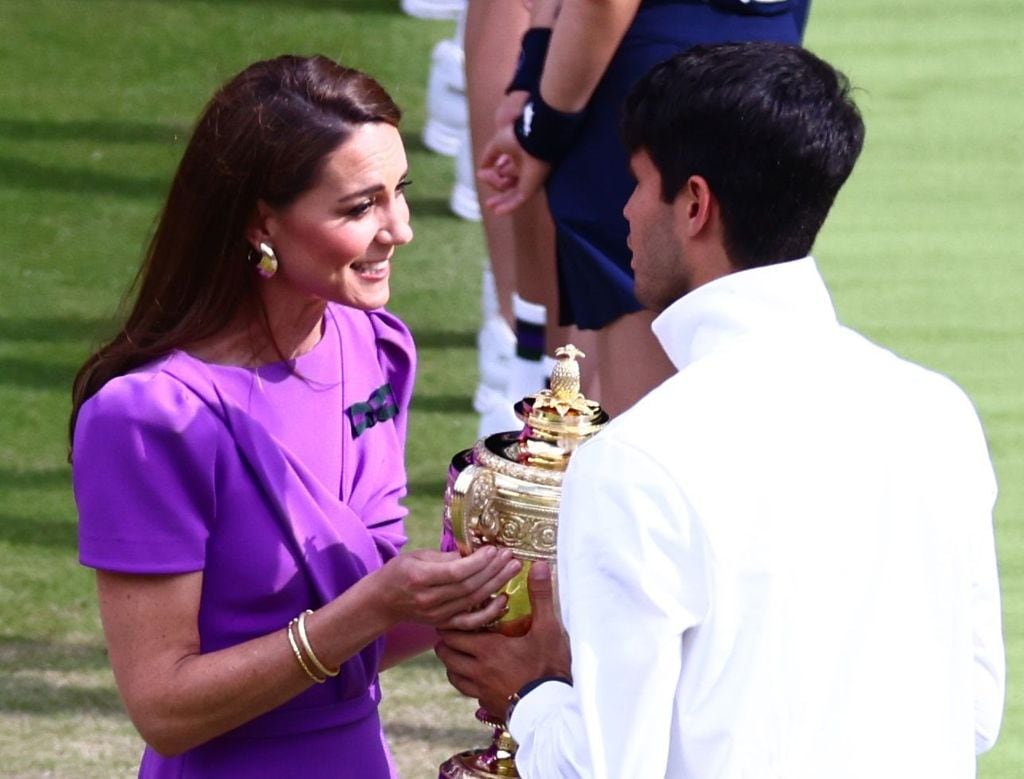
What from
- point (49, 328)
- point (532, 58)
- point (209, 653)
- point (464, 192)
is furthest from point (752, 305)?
point (464, 192)

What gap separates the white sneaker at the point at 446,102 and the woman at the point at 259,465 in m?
4.77

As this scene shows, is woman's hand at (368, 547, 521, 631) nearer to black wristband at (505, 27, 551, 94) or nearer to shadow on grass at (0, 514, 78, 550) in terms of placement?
black wristband at (505, 27, 551, 94)

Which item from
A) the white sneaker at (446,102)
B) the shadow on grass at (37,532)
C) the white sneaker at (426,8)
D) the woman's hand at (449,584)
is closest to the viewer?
the woman's hand at (449,584)

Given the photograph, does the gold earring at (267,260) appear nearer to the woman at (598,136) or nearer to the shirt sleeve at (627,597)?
the shirt sleeve at (627,597)

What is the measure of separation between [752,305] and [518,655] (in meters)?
0.58

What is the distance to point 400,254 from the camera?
7211 millimetres

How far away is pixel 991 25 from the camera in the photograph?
29.8 ft

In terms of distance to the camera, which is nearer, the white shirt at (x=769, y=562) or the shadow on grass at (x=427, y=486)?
the white shirt at (x=769, y=562)

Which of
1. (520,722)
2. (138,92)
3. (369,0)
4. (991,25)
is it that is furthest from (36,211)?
(520,722)

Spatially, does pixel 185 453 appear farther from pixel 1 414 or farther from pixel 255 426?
pixel 1 414

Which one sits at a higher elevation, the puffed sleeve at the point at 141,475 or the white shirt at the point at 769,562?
the white shirt at the point at 769,562

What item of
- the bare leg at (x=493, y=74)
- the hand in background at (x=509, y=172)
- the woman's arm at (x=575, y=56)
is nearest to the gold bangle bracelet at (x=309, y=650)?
the woman's arm at (x=575, y=56)

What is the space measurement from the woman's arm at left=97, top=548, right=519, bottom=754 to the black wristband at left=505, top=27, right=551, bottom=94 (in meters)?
1.89

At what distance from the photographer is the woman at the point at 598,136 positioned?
12.5ft
